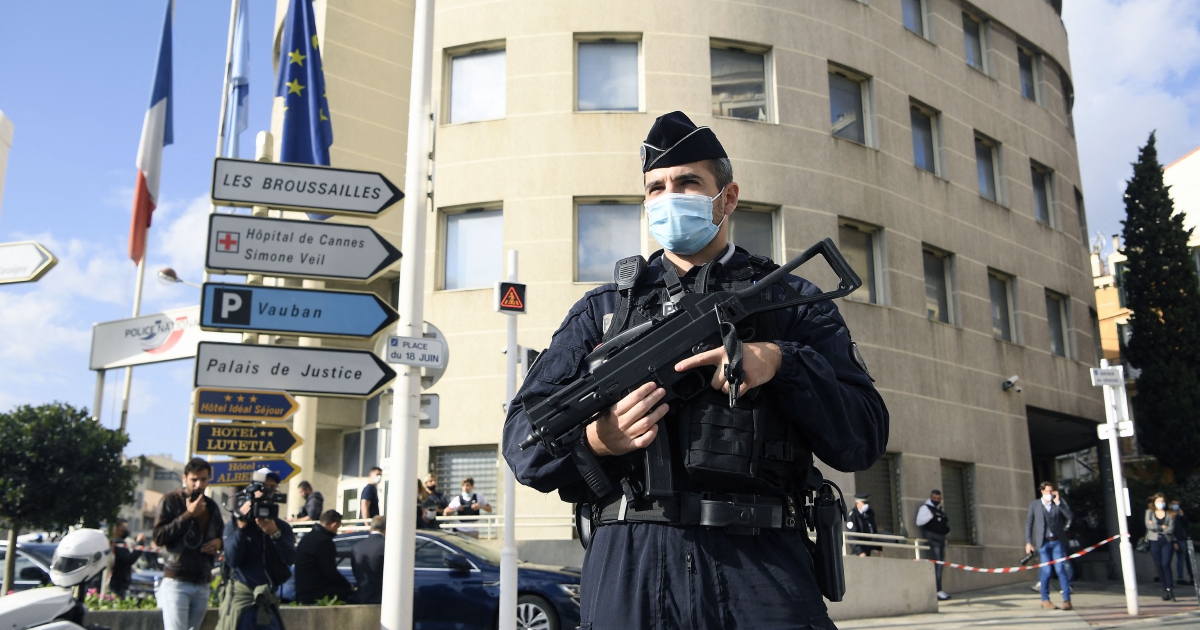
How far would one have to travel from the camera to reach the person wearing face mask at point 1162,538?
650 inches

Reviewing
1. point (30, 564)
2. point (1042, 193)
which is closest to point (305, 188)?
point (30, 564)

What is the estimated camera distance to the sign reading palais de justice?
1345 centimetres

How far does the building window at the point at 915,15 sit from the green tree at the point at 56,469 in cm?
1849

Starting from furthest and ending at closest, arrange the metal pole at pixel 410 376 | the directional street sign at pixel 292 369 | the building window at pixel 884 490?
the building window at pixel 884 490 → the directional street sign at pixel 292 369 → the metal pole at pixel 410 376

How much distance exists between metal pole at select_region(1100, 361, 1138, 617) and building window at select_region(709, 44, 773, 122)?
313 inches

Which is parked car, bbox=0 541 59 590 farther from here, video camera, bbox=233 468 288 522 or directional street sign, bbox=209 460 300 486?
video camera, bbox=233 468 288 522

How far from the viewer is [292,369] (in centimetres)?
791

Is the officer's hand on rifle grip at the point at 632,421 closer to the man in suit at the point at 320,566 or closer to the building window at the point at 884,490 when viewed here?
the man in suit at the point at 320,566

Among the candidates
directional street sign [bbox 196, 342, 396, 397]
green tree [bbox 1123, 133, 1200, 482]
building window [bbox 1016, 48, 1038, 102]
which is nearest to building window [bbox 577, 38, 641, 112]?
directional street sign [bbox 196, 342, 396, 397]

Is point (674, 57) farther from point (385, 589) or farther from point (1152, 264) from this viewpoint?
point (1152, 264)

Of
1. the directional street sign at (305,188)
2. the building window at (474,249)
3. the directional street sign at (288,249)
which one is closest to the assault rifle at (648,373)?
the directional street sign at (288,249)

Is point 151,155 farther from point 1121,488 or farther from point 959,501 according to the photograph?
point 1121,488

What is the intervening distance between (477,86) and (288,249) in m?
11.1

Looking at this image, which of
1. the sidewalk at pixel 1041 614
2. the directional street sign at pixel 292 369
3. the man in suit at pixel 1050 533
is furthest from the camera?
the man in suit at pixel 1050 533
